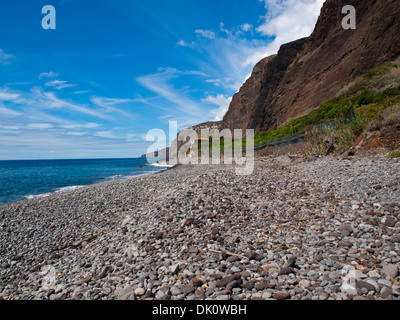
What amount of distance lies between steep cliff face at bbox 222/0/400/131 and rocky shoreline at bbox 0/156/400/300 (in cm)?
2290

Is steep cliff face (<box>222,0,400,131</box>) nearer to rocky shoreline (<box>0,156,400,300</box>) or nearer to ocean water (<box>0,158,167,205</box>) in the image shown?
rocky shoreline (<box>0,156,400,300</box>)

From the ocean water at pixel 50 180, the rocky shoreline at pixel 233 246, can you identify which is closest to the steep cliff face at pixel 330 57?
the rocky shoreline at pixel 233 246

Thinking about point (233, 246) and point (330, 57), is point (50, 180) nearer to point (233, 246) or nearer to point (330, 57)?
point (233, 246)

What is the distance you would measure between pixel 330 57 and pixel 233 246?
3649cm

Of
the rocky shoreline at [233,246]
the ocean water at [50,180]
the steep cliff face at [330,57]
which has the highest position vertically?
the steep cliff face at [330,57]

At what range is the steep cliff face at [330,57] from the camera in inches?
925

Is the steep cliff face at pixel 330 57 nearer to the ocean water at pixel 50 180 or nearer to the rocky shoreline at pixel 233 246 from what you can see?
the rocky shoreline at pixel 233 246

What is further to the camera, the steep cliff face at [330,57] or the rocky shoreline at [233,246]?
the steep cliff face at [330,57]

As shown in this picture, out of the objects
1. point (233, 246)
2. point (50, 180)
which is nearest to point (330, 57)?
point (233, 246)

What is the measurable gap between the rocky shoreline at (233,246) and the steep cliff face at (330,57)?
22897 mm

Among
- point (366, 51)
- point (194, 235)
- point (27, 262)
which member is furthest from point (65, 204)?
point (366, 51)

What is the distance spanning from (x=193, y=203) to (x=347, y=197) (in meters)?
3.94
